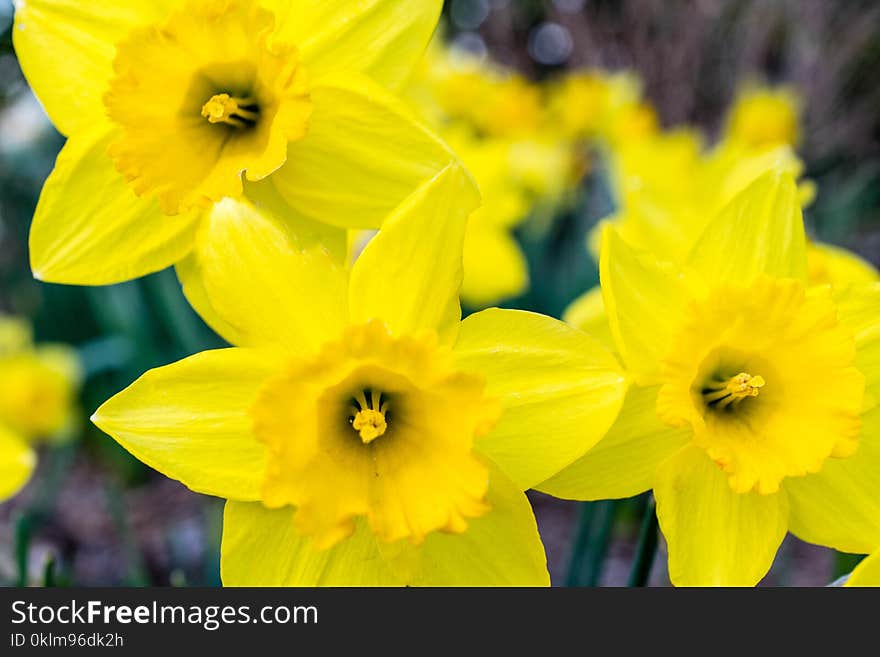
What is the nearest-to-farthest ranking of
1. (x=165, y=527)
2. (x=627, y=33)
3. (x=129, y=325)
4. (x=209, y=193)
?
(x=209, y=193)
(x=129, y=325)
(x=165, y=527)
(x=627, y=33)

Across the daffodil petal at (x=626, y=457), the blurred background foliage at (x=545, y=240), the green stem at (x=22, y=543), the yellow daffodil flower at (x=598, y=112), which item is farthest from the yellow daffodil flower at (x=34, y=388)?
the yellow daffodil flower at (x=598, y=112)

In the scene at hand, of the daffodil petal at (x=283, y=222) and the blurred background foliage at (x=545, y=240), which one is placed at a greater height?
the blurred background foliage at (x=545, y=240)

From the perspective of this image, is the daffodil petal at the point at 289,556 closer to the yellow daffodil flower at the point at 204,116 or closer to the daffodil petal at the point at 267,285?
the daffodil petal at the point at 267,285

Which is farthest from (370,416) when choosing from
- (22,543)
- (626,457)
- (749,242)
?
(22,543)

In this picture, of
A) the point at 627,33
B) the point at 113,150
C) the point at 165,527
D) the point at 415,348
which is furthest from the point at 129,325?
the point at 627,33

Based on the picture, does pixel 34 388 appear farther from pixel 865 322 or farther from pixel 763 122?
pixel 763 122

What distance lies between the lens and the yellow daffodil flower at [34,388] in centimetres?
296

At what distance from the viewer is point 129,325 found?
10.4 feet

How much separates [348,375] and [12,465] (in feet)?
2.30

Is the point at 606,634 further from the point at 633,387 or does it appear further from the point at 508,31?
the point at 508,31

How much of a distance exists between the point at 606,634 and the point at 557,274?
2.61 metres

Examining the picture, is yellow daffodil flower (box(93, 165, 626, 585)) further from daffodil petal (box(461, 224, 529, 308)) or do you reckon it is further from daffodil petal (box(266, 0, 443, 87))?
daffodil petal (box(461, 224, 529, 308))

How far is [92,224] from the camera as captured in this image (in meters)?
1.16

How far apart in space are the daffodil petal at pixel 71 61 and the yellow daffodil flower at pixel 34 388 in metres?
1.94
